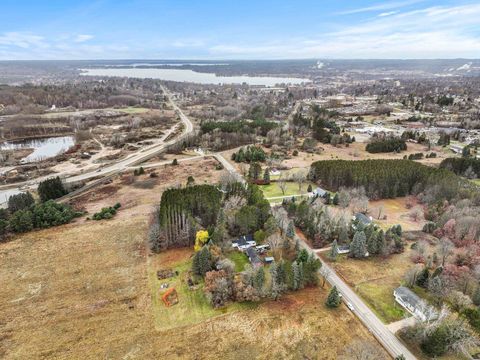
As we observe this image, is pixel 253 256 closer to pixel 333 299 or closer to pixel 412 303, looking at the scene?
pixel 333 299

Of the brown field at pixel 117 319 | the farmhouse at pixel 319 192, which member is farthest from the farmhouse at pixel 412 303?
the farmhouse at pixel 319 192

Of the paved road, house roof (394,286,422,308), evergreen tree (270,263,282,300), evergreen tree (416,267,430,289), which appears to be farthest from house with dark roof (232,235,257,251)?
evergreen tree (416,267,430,289)

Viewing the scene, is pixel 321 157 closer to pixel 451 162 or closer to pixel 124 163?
pixel 451 162

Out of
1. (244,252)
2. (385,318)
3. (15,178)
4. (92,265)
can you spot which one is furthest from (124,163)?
(385,318)

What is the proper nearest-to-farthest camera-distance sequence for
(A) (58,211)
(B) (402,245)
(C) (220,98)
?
(B) (402,245), (A) (58,211), (C) (220,98)

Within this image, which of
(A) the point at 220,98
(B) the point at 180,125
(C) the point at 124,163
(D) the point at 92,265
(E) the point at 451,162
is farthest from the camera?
(A) the point at 220,98

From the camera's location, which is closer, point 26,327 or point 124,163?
point 26,327

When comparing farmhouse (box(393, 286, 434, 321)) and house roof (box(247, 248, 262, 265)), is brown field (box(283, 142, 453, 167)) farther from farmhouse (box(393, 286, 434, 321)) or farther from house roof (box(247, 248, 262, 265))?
farmhouse (box(393, 286, 434, 321))
